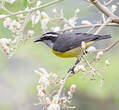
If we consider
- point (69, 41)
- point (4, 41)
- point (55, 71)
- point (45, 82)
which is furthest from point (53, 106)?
point (55, 71)

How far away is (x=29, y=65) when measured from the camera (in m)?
4.67

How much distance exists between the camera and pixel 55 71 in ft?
12.0

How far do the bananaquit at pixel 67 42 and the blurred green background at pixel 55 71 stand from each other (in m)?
0.29

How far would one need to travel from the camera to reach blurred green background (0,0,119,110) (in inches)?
144

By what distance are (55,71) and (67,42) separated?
100 centimetres

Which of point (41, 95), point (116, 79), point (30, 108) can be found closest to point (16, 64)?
point (30, 108)

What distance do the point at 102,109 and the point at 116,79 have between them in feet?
5.57

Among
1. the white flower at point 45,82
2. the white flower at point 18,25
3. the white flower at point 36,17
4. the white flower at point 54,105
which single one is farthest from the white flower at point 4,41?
the white flower at point 54,105

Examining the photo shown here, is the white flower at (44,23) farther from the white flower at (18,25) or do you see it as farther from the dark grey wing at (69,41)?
the dark grey wing at (69,41)

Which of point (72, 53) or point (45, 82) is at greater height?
point (72, 53)

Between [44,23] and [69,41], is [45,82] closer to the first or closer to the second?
[44,23]

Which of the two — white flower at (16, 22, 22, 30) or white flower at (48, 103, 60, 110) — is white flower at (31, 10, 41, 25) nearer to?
white flower at (16, 22, 22, 30)

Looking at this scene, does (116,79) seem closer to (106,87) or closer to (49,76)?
(106,87)

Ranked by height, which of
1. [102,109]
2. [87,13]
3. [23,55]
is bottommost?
[102,109]
